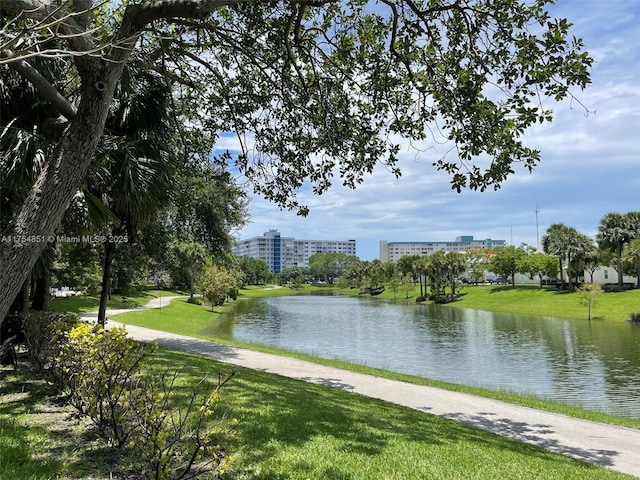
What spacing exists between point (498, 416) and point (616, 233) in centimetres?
5888

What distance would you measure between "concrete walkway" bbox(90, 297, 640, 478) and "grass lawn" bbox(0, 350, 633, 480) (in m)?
0.73

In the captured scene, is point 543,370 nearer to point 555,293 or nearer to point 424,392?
point 424,392

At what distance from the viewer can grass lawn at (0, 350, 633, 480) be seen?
12.5 feet

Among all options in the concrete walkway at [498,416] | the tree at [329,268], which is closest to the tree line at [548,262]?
the concrete walkway at [498,416]

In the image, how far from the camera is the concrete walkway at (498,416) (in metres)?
6.45

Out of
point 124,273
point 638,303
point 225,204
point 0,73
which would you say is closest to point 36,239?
point 0,73

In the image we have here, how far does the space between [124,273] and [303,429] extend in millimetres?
14534

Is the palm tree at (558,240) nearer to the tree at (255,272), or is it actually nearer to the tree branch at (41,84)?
the tree branch at (41,84)

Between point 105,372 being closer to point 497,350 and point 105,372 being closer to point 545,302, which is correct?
point 497,350

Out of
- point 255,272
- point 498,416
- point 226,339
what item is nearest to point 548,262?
point 226,339

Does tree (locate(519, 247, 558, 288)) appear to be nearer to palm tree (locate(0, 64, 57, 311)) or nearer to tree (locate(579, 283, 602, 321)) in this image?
tree (locate(579, 283, 602, 321))

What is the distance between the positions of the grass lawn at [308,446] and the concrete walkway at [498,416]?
2.39ft

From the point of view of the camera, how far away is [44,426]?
4645 mm

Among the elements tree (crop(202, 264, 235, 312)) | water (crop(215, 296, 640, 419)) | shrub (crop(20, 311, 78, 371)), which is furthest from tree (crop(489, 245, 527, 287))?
shrub (crop(20, 311, 78, 371))
